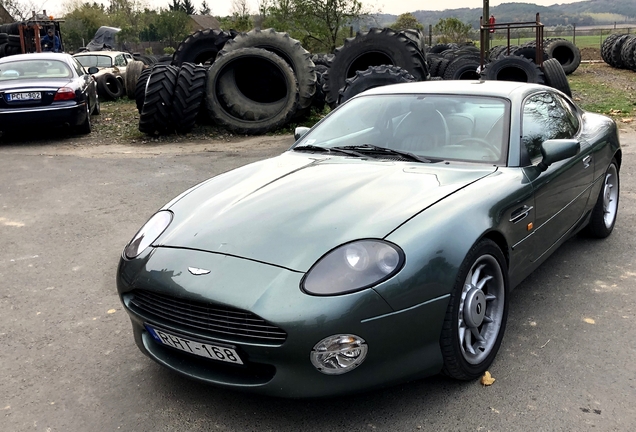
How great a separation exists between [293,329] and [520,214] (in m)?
1.57

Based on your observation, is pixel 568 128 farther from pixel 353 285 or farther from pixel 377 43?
pixel 377 43

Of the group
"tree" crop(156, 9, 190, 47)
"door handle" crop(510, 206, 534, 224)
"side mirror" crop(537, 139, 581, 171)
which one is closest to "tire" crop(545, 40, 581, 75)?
"side mirror" crop(537, 139, 581, 171)

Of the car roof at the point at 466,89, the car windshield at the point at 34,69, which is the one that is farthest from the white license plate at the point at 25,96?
the car roof at the point at 466,89

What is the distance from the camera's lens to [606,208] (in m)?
5.05

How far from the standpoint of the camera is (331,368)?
8.25 ft

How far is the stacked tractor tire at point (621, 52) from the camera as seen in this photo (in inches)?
894

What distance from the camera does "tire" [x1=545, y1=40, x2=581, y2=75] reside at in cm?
2245

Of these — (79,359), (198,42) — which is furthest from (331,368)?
(198,42)

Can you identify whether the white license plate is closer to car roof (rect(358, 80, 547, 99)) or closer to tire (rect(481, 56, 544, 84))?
car roof (rect(358, 80, 547, 99))

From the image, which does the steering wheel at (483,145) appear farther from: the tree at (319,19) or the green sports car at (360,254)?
the tree at (319,19)

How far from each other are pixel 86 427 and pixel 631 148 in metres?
8.43

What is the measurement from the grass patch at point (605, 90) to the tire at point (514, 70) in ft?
3.99

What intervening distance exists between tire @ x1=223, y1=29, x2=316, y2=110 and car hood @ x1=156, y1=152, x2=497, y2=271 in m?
8.11

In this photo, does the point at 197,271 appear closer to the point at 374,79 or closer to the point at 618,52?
the point at 374,79
